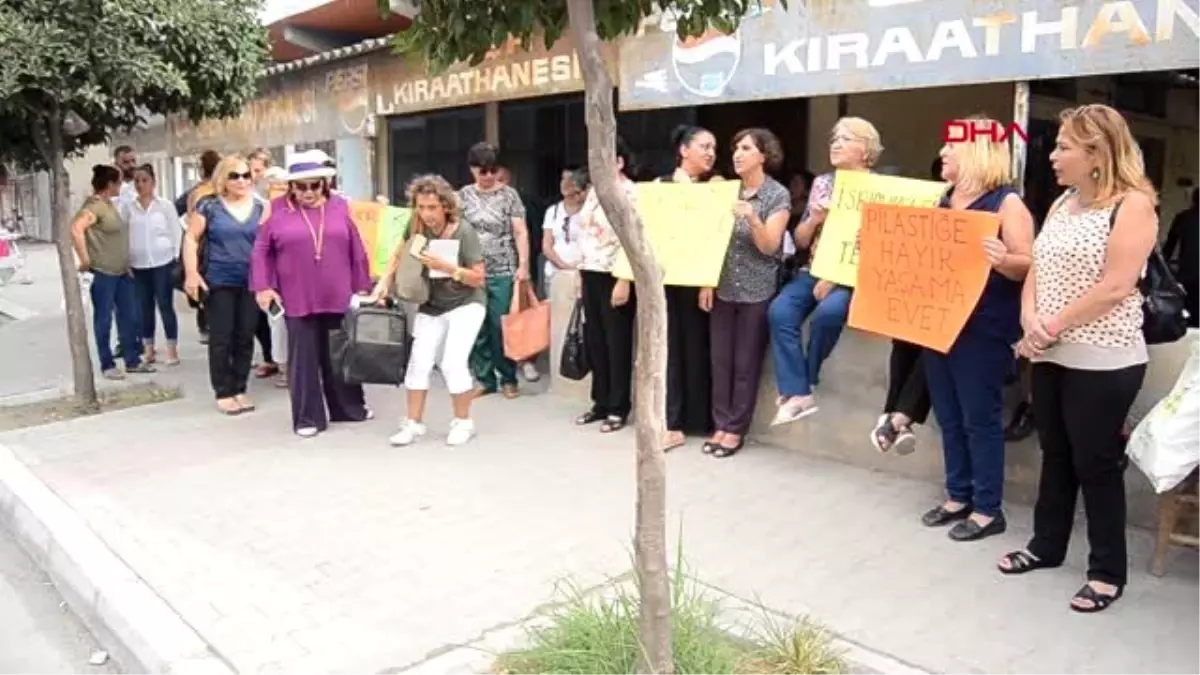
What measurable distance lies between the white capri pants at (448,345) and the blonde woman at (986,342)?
2.78 m

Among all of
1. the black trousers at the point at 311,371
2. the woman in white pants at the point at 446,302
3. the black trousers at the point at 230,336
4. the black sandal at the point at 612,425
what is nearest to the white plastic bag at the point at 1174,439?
the black sandal at the point at 612,425

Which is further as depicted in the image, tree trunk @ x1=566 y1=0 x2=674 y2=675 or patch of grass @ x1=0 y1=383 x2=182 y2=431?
patch of grass @ x1=0 y1=383 x2=182 y2=431

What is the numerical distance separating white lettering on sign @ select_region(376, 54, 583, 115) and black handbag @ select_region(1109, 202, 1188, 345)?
4366 millimetres

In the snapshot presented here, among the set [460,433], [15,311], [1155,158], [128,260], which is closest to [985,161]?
[460,433]

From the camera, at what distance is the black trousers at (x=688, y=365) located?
605cm

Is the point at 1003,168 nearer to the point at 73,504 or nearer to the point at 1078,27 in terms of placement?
the point at 1078,27

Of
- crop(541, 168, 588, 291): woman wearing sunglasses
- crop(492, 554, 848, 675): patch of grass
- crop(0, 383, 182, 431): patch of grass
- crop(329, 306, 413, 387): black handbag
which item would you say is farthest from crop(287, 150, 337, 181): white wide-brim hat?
crop(492, 554, 848, 675): patch of grass

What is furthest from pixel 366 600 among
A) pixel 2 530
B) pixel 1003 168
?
pixel 1003 168

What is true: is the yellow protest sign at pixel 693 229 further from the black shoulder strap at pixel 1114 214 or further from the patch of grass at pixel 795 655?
the patch of grass at pixel 795 655

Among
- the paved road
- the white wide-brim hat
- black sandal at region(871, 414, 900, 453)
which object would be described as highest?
the white wide-brim hat

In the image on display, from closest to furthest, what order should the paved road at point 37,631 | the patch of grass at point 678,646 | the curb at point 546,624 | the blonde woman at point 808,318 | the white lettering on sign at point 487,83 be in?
the patch of grass at point 678,646 → the curb at point 546,624 → the paved road at point 37,631 → the blonde woman at point 808,318 → the white lettering on sign at point 487,83

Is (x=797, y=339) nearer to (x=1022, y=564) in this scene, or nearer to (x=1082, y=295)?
(x=1022, y=564)

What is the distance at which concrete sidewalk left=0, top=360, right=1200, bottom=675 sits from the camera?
370cm
